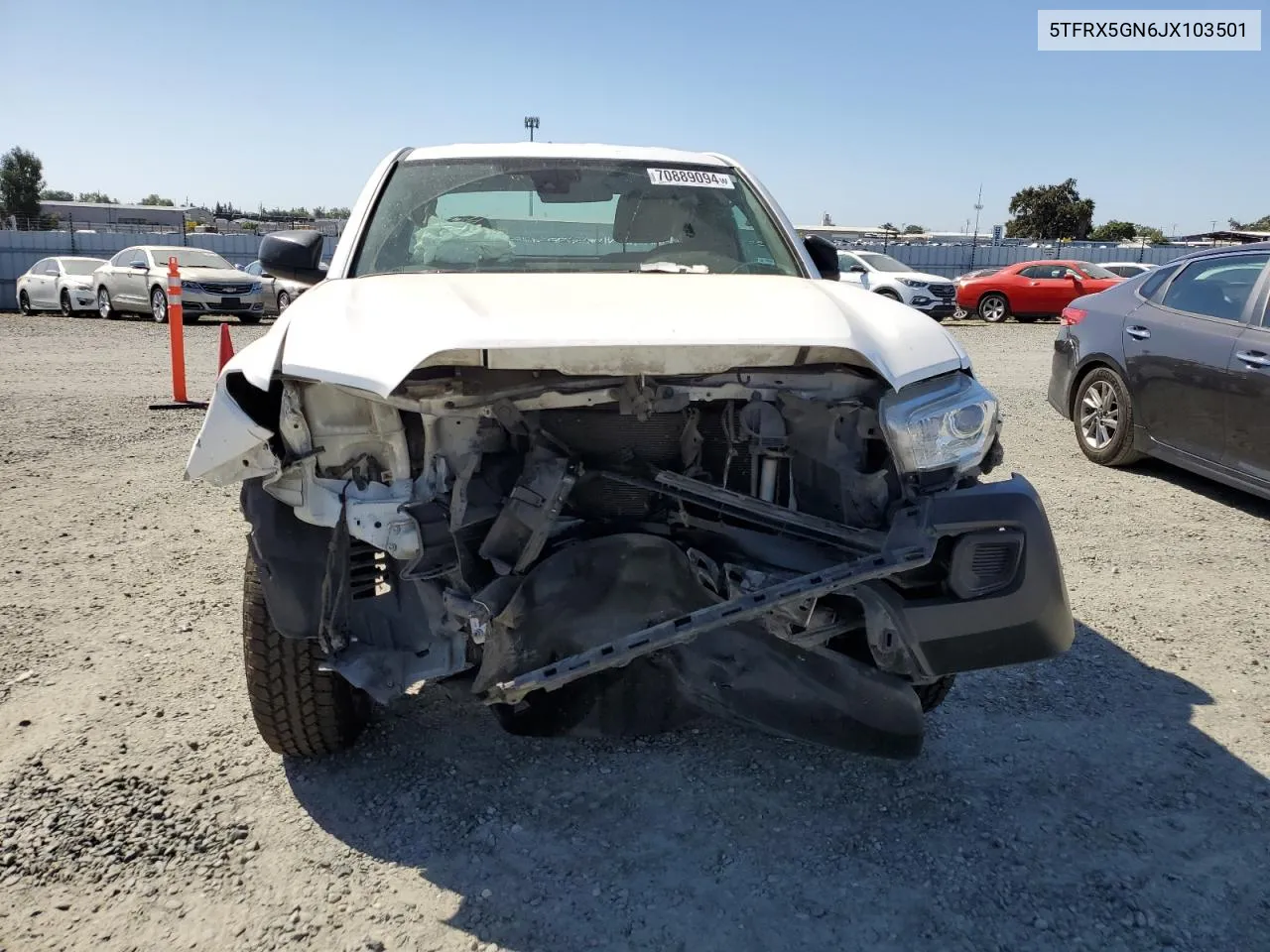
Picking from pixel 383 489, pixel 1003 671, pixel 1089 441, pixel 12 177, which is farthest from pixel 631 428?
pixel 12 177

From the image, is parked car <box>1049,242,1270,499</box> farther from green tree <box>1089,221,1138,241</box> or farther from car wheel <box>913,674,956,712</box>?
green tree <box>1089,221,1138,241</box>

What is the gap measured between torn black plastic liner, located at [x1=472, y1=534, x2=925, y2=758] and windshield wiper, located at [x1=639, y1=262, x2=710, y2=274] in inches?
48.6

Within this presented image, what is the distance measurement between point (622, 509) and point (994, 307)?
1918 centimetres

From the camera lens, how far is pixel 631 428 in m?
2.83

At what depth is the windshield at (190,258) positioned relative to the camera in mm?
17891

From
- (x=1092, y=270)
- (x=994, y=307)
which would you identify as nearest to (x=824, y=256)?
(x=994, y=307)

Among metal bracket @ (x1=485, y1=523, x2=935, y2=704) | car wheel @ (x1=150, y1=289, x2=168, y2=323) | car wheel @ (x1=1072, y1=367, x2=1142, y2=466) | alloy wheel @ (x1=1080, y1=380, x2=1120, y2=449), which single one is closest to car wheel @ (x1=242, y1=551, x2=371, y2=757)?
metal bracket @ (x1=485, y1=523, x2=935, y2=704)

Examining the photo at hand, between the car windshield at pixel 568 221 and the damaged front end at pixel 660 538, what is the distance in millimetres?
1030

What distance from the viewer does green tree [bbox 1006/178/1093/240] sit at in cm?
5459

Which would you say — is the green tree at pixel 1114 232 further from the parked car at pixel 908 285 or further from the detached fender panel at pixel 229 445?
the detached fender panel at pixel 229 445

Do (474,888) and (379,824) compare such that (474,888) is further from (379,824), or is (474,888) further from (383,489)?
(383,489)

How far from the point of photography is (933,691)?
9.88 ft

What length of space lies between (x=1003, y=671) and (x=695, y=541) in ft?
5.08

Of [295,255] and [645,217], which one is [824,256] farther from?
[295,255]
